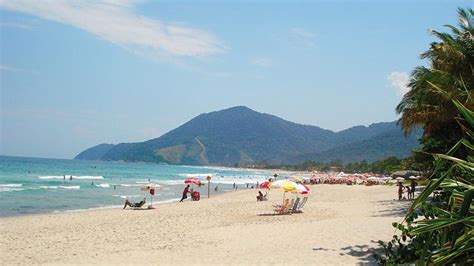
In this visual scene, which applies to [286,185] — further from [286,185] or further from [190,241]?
[190,241]

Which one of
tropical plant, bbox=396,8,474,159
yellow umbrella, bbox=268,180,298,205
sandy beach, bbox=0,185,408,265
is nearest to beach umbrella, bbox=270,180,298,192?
yellow umbrella, bbox=268,180,298,205

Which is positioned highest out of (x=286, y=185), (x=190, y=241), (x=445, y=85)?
→ (x=445, y=85)

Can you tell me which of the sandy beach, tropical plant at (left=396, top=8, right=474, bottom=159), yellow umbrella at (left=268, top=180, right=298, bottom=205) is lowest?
the sandy beach

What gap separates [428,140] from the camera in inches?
551

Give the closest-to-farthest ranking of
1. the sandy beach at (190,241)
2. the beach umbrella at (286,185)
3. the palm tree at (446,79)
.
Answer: the sandy beach at (190,241)
the palm tree at (446,79)
the beach umbrella at (286,185)

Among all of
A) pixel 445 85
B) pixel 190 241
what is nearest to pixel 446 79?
pixel 445 85

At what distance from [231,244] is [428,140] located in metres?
7.76

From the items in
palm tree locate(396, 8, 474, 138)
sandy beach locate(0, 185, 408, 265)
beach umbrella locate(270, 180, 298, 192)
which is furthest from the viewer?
beach umbrella locate(270, 180, 298, 192)

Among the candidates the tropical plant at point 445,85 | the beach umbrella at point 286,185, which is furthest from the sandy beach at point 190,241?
the tropical plant at point 445,85

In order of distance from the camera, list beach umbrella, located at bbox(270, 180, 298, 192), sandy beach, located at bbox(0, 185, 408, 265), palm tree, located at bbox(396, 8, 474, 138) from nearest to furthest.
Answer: sandy beach, located at bbox(0, 185, 408, 265)
palm tree, located at bbox(396, 8, 474, 138)
beach umbrella, located at bbox(270, 180, 298, 192)

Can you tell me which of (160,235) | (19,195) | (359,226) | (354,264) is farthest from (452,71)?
(19,195)

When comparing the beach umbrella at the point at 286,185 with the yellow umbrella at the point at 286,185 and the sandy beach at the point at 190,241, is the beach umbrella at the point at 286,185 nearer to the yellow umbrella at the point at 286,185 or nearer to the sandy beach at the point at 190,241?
the yellow umbrella at the point at 286,185

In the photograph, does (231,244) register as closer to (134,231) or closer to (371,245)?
(371,245)

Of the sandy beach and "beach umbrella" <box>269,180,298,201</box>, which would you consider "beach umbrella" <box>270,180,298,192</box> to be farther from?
the sandy beach
